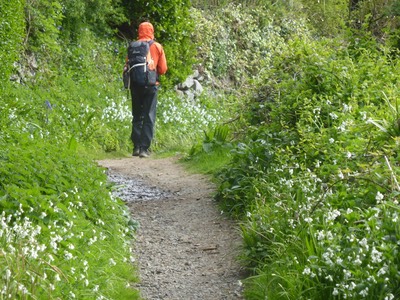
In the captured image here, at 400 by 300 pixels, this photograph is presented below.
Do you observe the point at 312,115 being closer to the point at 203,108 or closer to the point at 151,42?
the point at 151,42

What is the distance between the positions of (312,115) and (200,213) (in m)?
1.71

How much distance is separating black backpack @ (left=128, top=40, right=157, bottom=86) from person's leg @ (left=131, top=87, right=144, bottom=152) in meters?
0.38

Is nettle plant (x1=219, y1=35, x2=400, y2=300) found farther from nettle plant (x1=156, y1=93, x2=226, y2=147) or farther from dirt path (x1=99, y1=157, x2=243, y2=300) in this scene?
nettle plant (x1=156, y1=93, x2=226, y2=147)

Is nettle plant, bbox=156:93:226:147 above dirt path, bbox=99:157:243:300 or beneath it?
beneath

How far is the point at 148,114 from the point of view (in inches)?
535

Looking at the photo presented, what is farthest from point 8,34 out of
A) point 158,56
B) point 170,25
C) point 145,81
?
point 170,25

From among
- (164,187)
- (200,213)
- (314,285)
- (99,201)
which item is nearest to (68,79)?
(164,187)

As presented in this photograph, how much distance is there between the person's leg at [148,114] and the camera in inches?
527

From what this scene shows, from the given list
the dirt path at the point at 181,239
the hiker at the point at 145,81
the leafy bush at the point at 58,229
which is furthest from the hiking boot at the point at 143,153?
the leafy bush at the point at 58,229

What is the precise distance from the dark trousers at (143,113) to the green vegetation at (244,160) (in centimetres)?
94

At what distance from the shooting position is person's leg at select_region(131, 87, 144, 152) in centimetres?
1347

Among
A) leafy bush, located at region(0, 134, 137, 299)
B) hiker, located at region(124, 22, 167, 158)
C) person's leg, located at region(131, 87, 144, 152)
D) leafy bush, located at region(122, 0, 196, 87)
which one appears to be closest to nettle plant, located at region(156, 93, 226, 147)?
leafy bush, located at region(122, 0, 196, 87)

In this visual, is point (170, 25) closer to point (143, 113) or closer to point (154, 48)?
point (143, 113)

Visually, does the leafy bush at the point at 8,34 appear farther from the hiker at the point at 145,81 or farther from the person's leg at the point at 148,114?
the person's leg at the point at 148,114
